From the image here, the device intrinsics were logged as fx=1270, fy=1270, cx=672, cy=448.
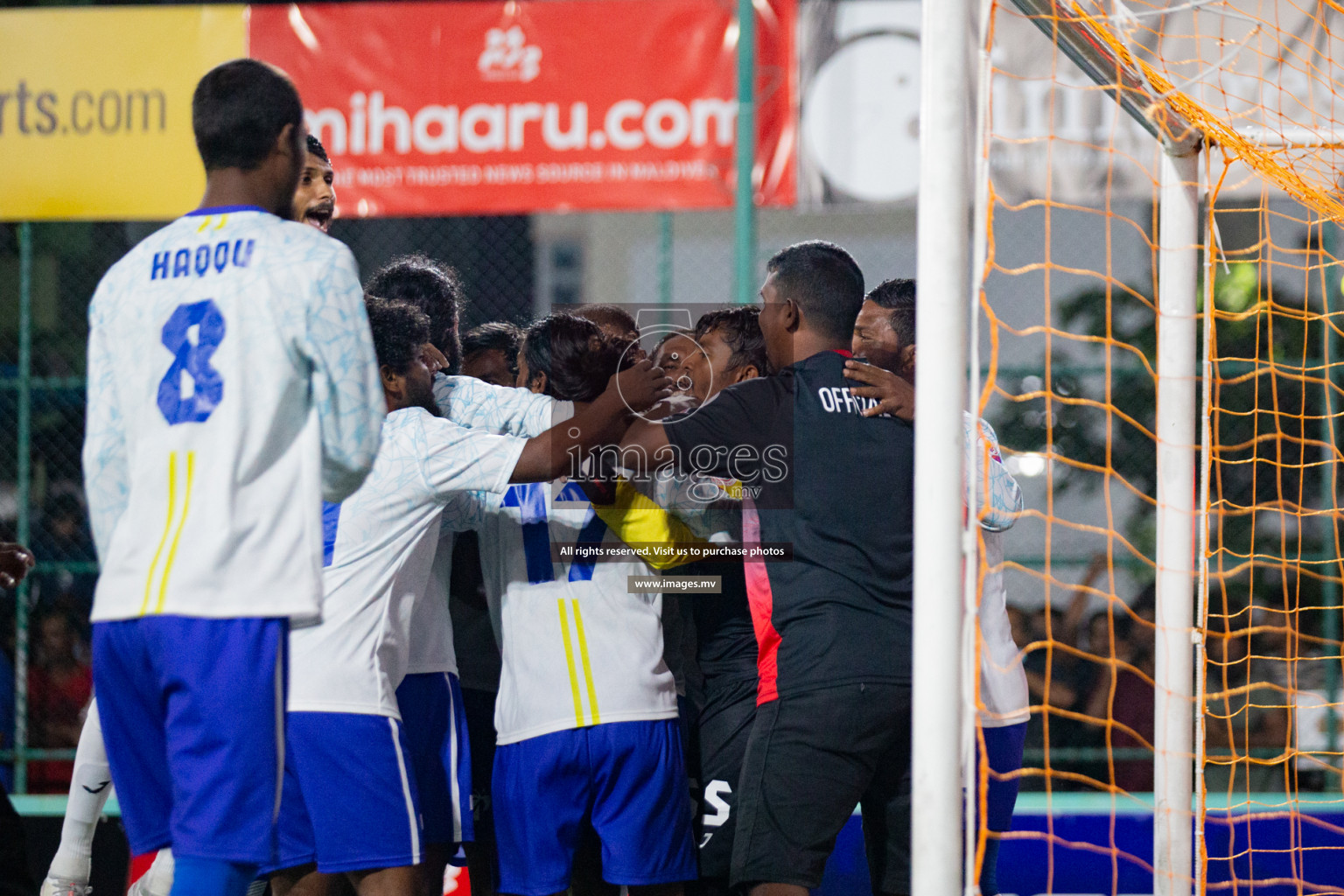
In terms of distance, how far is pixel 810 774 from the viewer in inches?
115

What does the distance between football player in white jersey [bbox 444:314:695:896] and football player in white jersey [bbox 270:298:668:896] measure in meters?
0.27

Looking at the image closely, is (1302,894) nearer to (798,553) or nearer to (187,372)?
(798,553)

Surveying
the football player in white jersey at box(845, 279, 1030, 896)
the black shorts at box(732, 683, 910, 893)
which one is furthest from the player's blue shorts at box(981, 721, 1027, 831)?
the black shorts at box(732, 683, 910, 893)

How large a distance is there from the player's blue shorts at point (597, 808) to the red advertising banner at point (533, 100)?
13.4 ft

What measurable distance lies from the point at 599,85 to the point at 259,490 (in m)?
5.02

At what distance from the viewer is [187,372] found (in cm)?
228

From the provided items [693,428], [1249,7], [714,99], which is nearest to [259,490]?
[693,428]

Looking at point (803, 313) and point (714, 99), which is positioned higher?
point (714, 99)

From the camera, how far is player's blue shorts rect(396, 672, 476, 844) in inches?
130

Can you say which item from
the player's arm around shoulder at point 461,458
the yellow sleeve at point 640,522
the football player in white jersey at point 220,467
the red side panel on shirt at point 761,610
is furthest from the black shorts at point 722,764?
the football player in white jersey at point 220,467

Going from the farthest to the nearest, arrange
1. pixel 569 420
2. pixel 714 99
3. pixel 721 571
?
1. pixel 714 99
2. pixel 721 571
3. pixel 569 420

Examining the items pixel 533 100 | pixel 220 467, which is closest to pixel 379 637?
pixel 220 467

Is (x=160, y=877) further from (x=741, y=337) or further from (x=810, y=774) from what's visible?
(x=741, y=337)

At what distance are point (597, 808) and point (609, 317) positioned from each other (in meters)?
1.45
